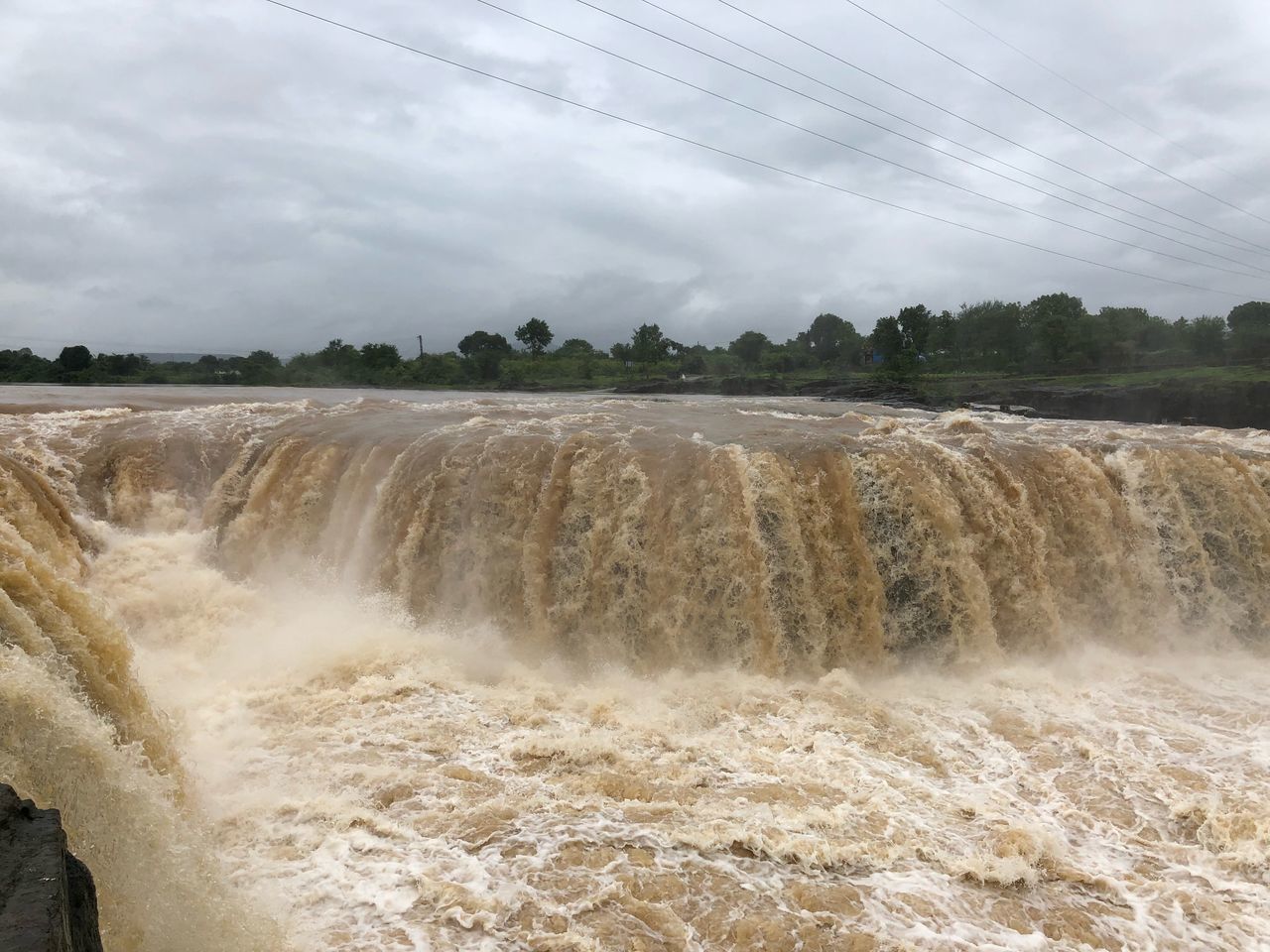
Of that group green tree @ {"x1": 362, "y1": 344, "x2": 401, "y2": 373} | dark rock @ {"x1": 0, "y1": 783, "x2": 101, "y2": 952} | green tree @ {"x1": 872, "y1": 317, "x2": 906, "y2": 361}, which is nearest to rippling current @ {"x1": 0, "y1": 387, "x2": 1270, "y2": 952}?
dark rock @ {"x1": 0, "y1": 783, "x2": 101, "y2": 952}

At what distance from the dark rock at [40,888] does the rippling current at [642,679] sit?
710 millimetres

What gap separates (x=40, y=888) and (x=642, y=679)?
19.5ft

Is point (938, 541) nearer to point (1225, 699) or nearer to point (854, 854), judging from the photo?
point (1225, 699)

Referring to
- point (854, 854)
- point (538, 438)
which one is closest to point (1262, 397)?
point (538, 438)

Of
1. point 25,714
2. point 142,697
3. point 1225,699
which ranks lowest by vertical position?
point 1225,699

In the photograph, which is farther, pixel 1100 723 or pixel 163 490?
pixel 163 490

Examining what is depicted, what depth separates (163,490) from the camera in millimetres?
11406

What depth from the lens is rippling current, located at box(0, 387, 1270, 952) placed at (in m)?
4.38

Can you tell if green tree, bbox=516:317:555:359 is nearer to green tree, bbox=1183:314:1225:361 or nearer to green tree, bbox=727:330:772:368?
green tree, bbox=727:330:772:368

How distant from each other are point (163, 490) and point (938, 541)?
10.3 metres

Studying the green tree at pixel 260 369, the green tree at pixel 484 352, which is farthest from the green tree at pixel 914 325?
the green tree at pixel 260 369

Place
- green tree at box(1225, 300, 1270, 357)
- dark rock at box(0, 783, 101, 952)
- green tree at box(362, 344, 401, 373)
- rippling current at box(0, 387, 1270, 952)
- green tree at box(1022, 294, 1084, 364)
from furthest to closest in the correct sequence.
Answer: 1. green tree at box(362, 344, 401, 373)
2. green tree at box(1022, 294, 1084, 364)
3. green tree at box(1225, 300, 1270, 357)
4. rippling current at box(0, 387, 1270, 952)
5. dark rock at box(0, 783, 101, 952)

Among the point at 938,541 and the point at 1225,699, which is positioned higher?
the point at 938,541

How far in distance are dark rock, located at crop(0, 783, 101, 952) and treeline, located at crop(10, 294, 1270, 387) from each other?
4165cm
